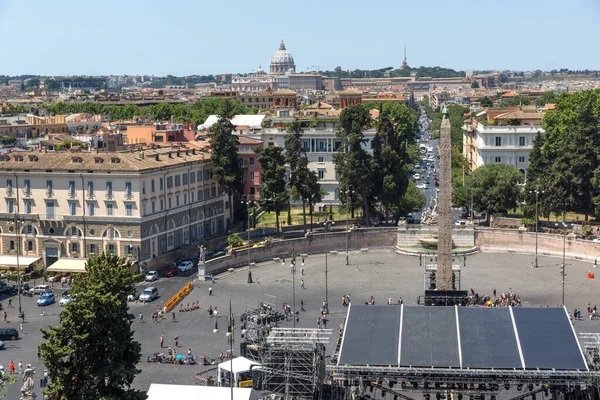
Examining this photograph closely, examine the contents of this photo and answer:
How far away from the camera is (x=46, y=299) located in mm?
54344

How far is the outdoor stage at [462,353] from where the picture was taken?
32375mm

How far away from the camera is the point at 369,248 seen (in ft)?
235

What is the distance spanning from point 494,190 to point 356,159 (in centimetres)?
1083

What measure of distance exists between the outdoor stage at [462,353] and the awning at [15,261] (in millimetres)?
31782

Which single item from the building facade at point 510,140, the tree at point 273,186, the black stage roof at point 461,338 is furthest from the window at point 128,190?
the building facade at point 510,140

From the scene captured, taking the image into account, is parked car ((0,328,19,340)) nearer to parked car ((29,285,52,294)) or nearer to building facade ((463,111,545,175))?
parked car ((29,285,52,294))

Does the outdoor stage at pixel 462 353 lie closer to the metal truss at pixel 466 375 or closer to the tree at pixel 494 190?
the metal truss at pixel 466 375

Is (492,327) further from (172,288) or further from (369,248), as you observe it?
(369,248)

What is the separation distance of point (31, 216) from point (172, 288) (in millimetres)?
12641

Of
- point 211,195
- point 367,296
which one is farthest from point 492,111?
point 367,296

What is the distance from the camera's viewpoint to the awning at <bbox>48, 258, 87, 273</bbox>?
61213 millimetres

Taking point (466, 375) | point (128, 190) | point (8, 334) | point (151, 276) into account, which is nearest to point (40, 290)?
point (151, 276)

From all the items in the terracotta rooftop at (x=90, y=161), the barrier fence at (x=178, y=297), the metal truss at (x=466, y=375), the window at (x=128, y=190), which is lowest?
the barrier fence at (x=178, y=297)

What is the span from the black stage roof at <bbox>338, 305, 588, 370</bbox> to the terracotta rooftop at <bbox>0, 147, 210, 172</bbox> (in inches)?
1181
